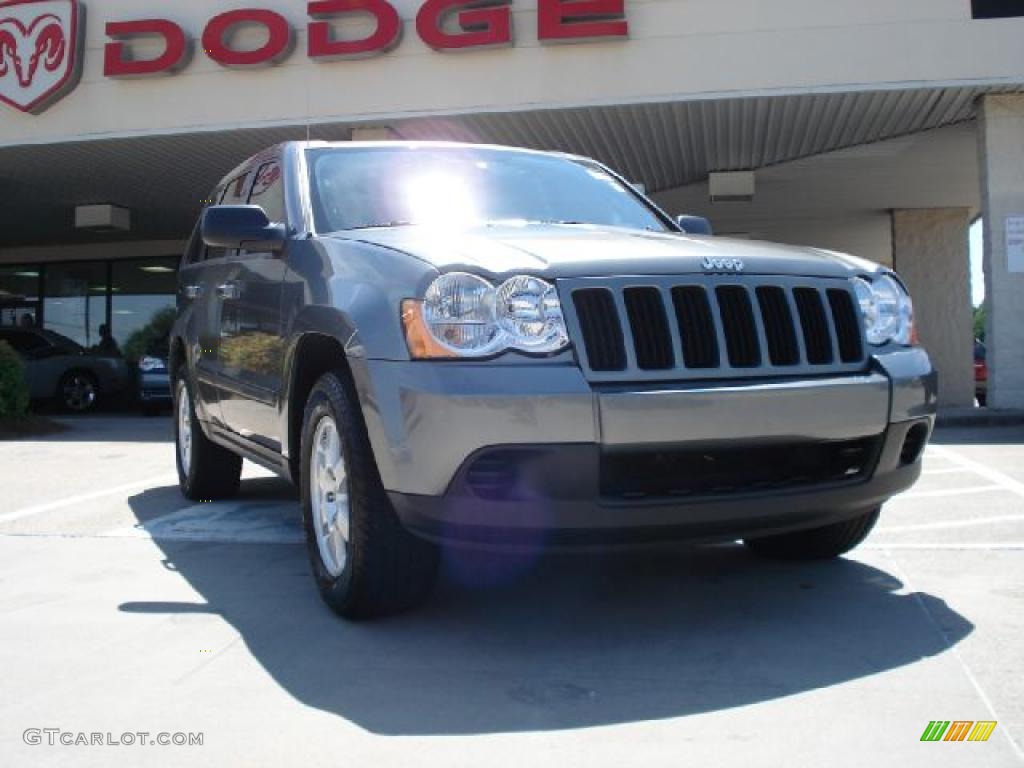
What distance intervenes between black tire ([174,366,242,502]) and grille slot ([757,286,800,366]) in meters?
3.59

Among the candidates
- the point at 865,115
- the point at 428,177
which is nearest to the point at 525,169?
the point at 428,177

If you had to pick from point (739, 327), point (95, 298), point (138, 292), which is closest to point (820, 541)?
point (739, 327)

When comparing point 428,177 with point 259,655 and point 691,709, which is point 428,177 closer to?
point 259,655

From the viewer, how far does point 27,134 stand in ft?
46.6

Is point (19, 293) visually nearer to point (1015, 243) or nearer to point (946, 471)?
point (1015, 243)

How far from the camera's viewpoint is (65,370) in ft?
55.8

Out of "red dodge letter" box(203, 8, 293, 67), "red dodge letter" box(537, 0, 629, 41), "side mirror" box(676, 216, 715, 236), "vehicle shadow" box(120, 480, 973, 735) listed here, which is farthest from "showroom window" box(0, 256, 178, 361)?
"vehicle shadow" box(120, 480, 973, 735)

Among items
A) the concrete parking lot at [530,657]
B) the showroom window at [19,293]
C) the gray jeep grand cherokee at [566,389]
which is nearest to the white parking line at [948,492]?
the concrete parking lot at [530,657]

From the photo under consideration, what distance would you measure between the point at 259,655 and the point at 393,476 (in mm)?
692

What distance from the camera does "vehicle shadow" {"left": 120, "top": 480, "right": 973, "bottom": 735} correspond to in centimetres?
274

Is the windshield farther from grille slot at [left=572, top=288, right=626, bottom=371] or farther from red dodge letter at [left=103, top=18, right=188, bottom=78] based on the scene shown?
red dodge letter at [left=103, top=18, right=188, bottom=78]

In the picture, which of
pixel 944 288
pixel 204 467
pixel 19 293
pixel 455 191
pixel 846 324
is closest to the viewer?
pixel 846 324

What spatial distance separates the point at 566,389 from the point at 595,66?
33.3ft

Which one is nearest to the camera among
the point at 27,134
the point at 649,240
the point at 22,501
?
the point at 649,240
